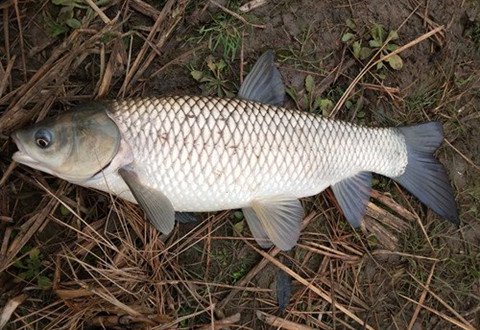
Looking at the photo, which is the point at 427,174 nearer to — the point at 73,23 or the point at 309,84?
the point at 309,84

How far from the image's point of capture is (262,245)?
2957mm

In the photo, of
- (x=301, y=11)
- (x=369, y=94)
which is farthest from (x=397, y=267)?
(x=301, y=11)

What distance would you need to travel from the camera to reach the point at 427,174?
303 centimetres

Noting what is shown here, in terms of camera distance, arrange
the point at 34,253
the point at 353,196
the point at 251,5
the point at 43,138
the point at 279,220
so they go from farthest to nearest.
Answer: the point at 251,5, the point at 353,196, the point at 279,220, the point at 34,253, the point at 43,138

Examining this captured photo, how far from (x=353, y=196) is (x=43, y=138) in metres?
1.79

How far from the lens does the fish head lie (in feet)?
8.13

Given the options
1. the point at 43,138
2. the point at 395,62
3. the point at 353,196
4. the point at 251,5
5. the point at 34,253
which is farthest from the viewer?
the point at 395,62

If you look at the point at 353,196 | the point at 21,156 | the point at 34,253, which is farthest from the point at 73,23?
the point at 353,196

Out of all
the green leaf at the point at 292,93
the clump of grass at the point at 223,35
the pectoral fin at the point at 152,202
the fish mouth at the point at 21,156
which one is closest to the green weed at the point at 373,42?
the green leaf at the point at 292,93

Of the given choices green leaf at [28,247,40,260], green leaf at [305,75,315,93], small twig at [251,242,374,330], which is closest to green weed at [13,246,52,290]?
green leaf at [28,247,40,260]

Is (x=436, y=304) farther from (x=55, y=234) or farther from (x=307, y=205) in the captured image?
(x=55, y=234)

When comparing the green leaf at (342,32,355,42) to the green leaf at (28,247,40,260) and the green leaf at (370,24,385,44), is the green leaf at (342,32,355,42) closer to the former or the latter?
the green leaf at (370,24,385,44)

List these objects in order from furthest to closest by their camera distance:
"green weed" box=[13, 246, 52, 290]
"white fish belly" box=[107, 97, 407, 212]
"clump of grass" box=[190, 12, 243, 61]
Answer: "clump of grass" box=[190, 12, 243, 61]
"green weed" box=[13, 246, 52, 290]
"white fish belly" box=[107, 97, 407, 212]

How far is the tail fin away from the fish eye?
202 cm
